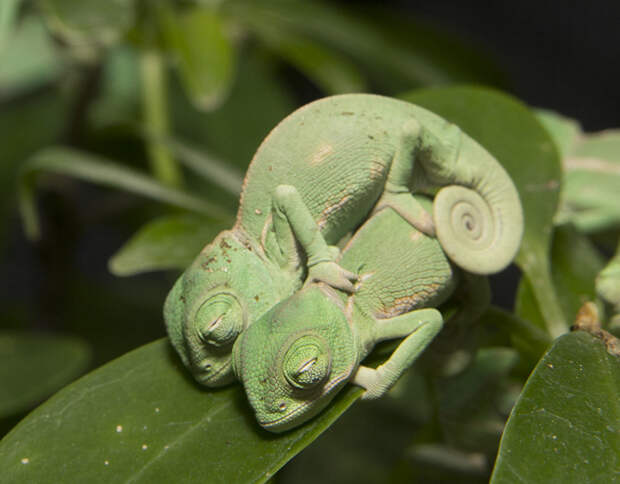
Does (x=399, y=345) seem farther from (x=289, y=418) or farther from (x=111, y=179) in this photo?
(x=111, y=179)

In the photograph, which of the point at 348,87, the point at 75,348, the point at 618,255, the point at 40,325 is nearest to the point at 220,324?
the point at 618,255

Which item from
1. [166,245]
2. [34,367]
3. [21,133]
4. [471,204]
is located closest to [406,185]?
[471,204]

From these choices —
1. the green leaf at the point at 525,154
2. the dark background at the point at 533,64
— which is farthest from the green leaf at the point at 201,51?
the dark background at the point at 533,64

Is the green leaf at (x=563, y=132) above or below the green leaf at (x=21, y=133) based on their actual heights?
above

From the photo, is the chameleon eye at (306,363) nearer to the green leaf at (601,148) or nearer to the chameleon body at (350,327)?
the chameleon body at (350,327)

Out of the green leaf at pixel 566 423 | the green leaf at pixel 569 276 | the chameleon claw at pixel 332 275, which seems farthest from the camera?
the green leaf at pixel 569 276

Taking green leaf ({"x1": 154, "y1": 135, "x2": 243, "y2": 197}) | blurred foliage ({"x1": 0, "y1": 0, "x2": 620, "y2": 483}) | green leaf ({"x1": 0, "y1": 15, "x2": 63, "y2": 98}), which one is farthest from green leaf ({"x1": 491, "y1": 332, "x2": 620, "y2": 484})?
green leaf ({"x1": 0, "y1": 15, "x2": 63, "y2": 98})

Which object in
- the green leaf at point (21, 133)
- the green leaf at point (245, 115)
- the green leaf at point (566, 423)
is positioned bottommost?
the green leaf at point (21, 133)
